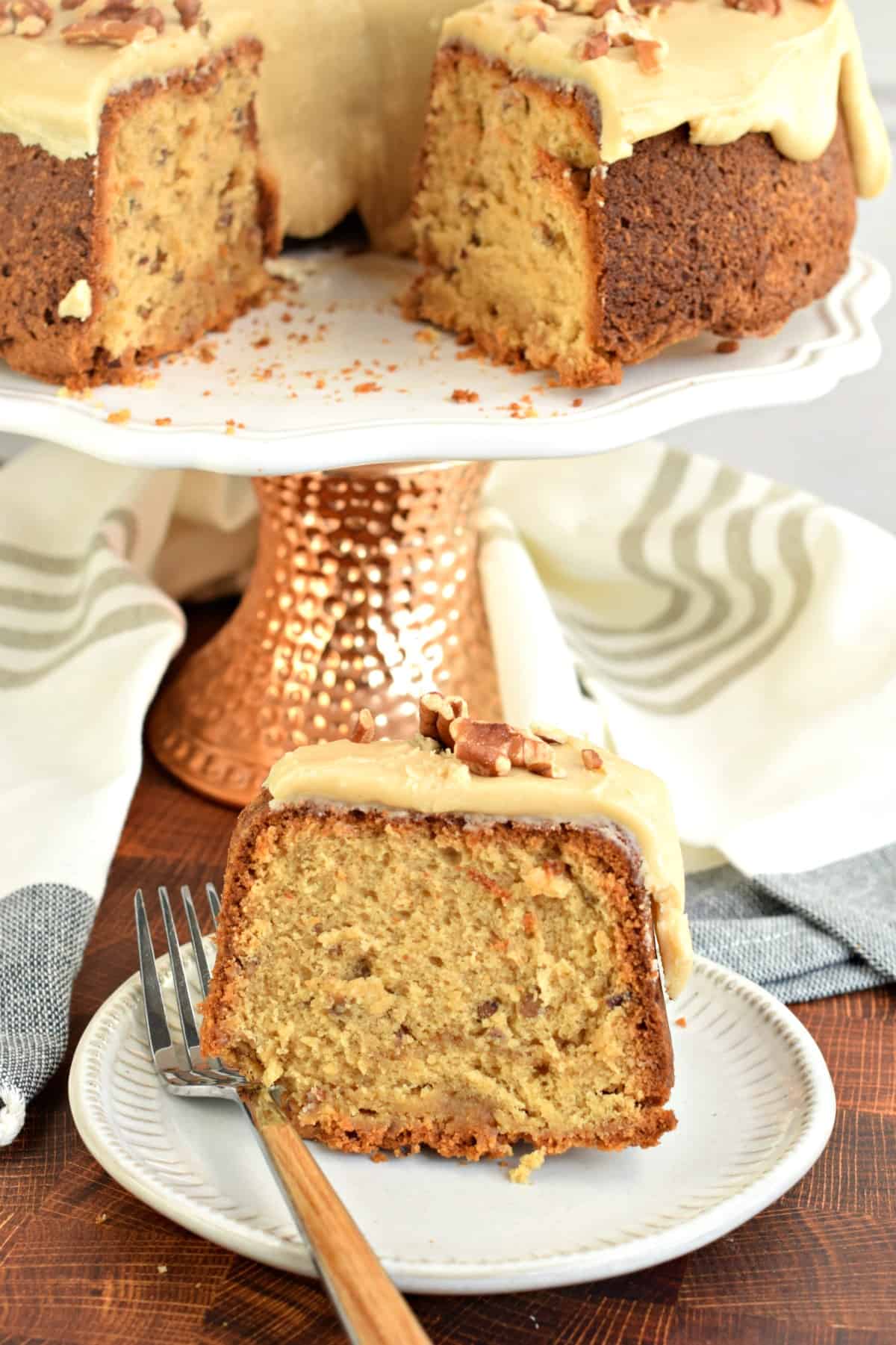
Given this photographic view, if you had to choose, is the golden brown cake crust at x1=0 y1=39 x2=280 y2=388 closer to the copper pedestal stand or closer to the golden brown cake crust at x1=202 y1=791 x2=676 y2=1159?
the copper pedestal stand

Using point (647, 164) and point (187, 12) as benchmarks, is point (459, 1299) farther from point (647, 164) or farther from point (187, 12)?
point (187, 12)

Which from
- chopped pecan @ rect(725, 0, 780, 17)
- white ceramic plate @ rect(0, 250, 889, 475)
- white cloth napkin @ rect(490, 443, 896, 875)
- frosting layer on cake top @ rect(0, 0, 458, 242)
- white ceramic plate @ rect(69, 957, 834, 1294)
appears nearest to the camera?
white ceramic plate @ rect(69, 957, 834, 1294)

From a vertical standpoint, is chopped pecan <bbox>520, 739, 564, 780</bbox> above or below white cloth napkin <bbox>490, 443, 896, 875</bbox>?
above

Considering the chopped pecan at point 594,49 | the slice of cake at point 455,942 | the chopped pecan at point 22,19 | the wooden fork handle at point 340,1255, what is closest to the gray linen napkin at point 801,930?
the slice of cake at point 455,942

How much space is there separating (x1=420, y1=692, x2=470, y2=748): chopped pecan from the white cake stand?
1.20 ft

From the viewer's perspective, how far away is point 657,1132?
1393 millimetres

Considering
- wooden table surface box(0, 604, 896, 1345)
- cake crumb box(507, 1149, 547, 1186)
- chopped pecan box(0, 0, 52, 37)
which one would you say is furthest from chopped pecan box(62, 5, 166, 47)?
cake crumb box(507, 1149, 547, 1186)

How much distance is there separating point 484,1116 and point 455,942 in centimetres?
15

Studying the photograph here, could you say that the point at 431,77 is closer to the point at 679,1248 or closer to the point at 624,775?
the point at 624,775

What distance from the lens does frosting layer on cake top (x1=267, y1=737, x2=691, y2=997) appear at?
4.44 ft

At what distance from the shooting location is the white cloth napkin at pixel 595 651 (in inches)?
72.4

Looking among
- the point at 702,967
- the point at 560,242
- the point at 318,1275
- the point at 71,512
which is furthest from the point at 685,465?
the point at 318,1275

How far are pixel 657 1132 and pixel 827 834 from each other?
0.69 metres

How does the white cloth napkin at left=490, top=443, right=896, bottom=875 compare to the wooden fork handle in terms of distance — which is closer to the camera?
the wooden fork handle
